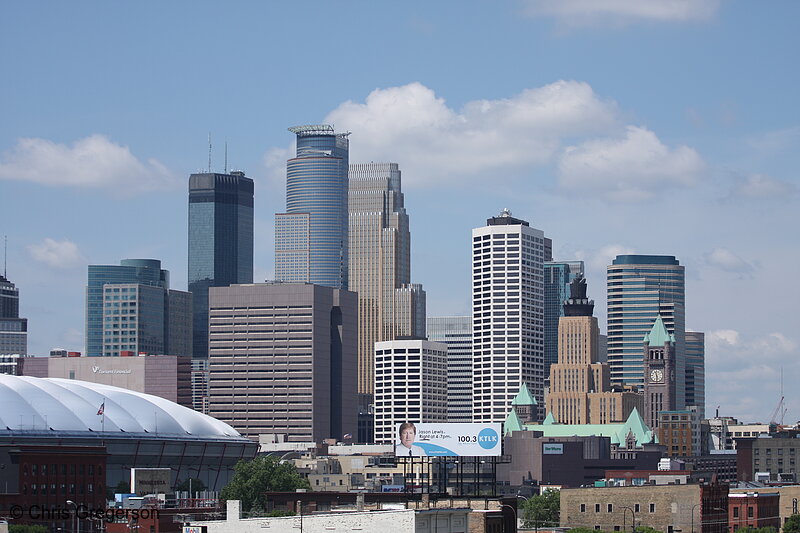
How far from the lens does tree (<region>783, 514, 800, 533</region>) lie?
19325 cm

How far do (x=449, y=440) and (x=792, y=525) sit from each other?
51820mm

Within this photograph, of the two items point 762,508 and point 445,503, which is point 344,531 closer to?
point 445,503

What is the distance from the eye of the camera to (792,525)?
194 metres

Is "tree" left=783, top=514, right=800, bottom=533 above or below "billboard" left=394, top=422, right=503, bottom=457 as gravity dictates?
below

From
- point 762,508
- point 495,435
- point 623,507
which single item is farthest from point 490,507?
point 762,508

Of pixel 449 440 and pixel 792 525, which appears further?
pixel 792 525

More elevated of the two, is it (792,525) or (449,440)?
(449,440)

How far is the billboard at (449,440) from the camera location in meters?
162

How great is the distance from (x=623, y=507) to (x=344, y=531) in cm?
6607

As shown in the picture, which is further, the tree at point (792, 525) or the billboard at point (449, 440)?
the tree at point (792, 525)

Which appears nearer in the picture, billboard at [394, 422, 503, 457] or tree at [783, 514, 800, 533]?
billboard at [394, 422, 503, 457]

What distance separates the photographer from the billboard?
531 feet

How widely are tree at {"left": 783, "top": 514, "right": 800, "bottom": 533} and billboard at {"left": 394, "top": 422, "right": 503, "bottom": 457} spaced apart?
47541mm

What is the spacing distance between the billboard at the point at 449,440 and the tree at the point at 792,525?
47.5m
